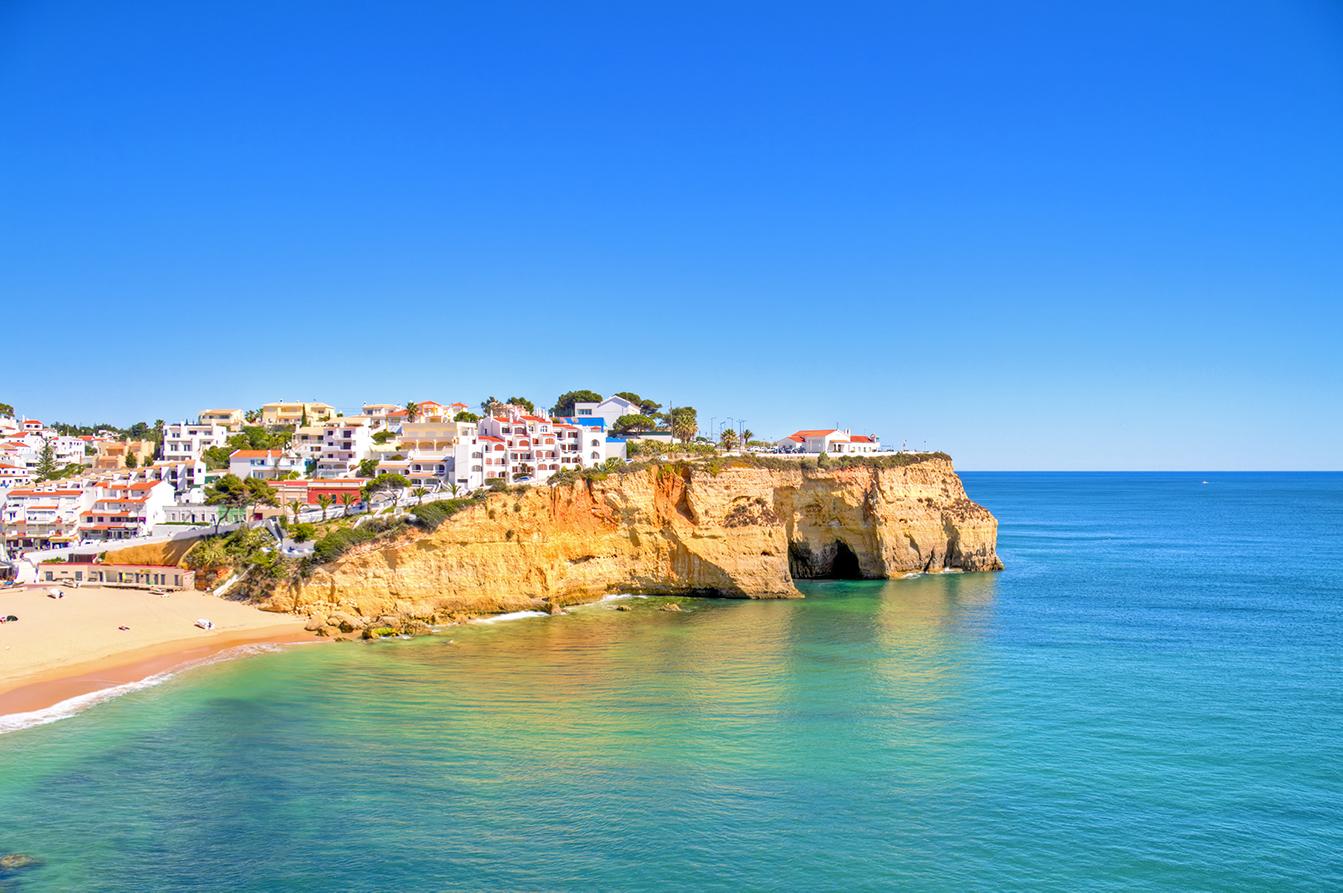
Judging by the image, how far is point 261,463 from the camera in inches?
2980

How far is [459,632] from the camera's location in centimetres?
4622

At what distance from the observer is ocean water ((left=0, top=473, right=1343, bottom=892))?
65.9 feet

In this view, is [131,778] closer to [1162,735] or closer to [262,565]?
[262,565]

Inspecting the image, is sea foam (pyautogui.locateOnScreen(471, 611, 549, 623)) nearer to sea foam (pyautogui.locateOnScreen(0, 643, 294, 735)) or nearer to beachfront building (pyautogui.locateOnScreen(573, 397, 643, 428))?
sea foam (pyautogui.locateOnScreen(0, 643, 294, 735))

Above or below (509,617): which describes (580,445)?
above

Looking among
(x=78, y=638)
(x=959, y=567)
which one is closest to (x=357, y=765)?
(x=78, y=638)

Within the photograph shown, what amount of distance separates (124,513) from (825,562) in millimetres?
51070

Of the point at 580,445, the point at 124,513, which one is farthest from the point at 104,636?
the point at 580,445

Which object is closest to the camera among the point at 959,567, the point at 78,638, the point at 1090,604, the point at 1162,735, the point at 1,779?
the point at 1,779

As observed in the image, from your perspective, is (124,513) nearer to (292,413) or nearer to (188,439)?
(188,439)

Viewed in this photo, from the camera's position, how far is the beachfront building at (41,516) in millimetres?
58625

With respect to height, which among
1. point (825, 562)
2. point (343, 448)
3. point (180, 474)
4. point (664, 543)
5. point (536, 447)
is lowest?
point (825, 562)

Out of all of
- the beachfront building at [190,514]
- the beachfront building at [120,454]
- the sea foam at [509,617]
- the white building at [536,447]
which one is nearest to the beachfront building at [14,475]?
the beachfront building at [120,454]

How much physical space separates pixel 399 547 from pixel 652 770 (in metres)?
28.2
